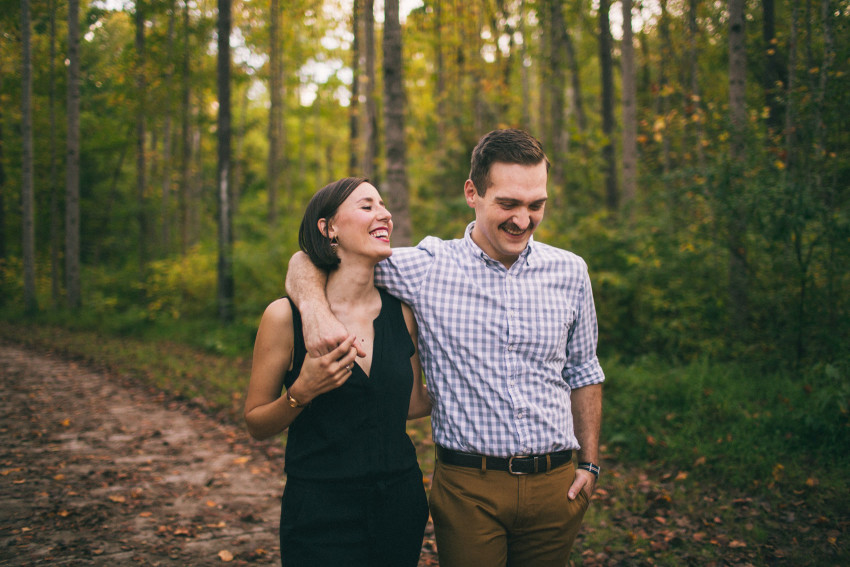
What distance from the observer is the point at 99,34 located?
2056cm

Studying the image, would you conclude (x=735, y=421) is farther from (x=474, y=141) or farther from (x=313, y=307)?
(x=474, y=141)

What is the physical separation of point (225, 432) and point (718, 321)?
7207 mm

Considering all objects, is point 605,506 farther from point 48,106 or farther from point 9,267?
point 9,267

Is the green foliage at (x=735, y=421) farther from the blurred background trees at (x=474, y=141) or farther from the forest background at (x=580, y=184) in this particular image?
the blurred background trees at (x=474, y=141)

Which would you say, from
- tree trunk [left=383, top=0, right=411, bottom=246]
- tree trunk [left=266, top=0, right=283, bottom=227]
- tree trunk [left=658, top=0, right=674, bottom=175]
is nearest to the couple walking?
tree trunk [left=383, top=0, right=411, bottom=246]

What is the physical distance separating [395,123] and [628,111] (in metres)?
6.32

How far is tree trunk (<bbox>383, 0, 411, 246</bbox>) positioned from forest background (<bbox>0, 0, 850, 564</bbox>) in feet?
0.11

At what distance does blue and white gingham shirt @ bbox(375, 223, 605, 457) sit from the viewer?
2416 mm

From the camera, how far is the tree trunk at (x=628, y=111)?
12.7 meters

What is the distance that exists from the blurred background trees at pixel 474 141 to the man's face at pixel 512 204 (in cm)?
562

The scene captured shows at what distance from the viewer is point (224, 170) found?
14570 mm

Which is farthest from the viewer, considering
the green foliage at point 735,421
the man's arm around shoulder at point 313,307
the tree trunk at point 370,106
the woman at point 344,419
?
the tree trunk at point 370,106

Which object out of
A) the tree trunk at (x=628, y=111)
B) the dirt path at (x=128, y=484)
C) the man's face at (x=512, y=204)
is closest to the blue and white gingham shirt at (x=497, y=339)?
the man's face at (x=512, y=204)

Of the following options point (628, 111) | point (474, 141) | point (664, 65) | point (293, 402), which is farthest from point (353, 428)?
point (664, 65)
